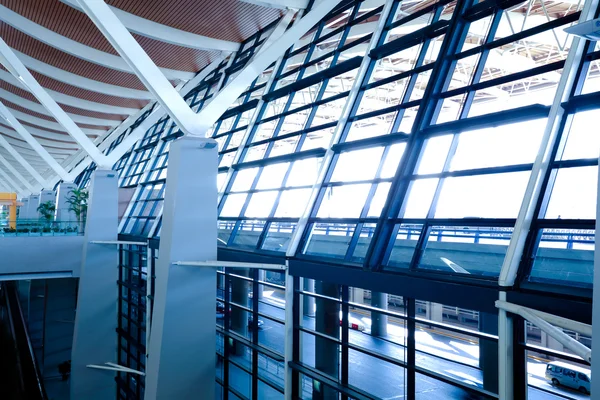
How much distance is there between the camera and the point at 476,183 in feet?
24.0

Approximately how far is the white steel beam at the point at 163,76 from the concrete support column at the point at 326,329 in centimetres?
471

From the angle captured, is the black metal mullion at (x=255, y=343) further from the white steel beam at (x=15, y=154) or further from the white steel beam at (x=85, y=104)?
the white steel beam at (x=15, y=154)

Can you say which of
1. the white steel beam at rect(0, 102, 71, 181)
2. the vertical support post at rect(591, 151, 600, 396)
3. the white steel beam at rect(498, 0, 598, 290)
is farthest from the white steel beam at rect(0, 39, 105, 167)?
the vertical support post at rect(591, 151, 600, 396)

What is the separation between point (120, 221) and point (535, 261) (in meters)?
19.5

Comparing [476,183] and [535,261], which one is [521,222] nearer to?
[535,261]

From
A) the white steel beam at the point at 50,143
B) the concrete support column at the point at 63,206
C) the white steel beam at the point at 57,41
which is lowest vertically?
the concrete support column at the point at 63,206

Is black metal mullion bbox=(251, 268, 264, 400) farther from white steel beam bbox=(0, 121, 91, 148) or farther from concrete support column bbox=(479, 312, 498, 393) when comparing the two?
white steel beam bbox=(0, 121, 91, 148)

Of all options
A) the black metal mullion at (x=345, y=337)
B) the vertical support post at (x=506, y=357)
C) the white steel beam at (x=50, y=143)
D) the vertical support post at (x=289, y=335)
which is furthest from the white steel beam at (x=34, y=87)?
the white steel beam at (x=50, y=143)

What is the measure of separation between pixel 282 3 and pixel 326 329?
10.4 metres

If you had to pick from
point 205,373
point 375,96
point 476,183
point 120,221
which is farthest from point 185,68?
point 476,183

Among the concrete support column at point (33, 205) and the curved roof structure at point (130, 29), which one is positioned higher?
the curved roof structure at point (130, 29)

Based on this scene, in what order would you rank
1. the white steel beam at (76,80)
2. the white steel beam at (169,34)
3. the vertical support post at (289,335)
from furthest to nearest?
the white steel beam at (76,80) → the white steel beam at (169,34) → the vertical support post at (289,335)

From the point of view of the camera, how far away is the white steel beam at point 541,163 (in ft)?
19.7

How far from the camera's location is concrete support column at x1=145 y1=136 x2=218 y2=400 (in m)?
11.2
